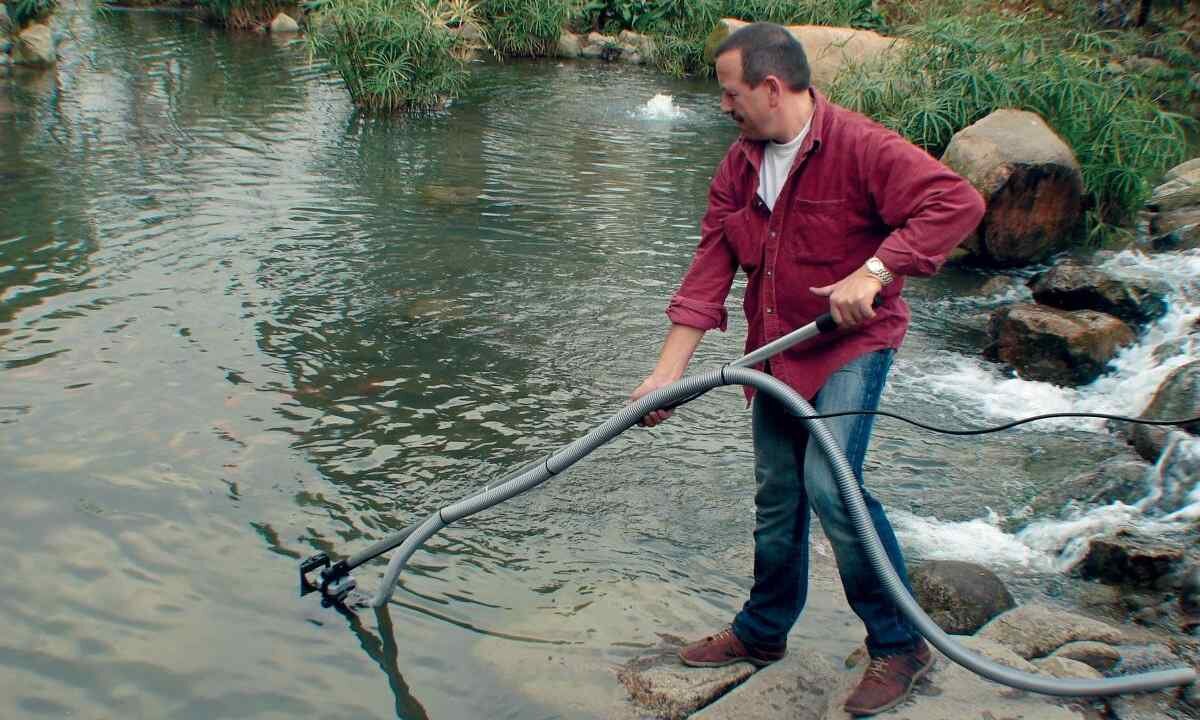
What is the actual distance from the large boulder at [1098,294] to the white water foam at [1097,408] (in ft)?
0.41

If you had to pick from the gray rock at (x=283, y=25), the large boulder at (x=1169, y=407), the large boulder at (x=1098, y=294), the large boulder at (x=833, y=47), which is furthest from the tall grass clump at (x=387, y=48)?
the large boulder at (x=1169, y=407)

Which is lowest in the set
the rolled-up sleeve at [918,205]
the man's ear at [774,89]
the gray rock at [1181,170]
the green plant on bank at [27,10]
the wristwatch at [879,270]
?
the gray rock at [1181,170]

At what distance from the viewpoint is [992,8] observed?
44.1 feet

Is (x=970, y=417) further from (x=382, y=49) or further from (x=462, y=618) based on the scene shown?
(x=382, y=49)

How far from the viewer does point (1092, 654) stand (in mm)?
3459

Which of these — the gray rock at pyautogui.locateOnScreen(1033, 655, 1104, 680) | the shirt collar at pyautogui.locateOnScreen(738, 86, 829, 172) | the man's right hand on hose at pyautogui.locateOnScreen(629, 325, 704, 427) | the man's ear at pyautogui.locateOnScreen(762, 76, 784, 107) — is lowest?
the gray rock at pyautogui.locateOnScreen(1033, 655, 1104, 680)

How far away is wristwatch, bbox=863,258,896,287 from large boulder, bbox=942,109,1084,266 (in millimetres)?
6220

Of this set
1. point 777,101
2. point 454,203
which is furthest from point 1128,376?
point 454,203

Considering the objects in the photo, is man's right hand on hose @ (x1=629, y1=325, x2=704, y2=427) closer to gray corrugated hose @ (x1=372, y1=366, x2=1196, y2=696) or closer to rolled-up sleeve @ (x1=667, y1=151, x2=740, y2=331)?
rolled-up sleeve @ (x1=667, y1=151, x2=740, y2=331)

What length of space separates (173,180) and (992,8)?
993 centimetres

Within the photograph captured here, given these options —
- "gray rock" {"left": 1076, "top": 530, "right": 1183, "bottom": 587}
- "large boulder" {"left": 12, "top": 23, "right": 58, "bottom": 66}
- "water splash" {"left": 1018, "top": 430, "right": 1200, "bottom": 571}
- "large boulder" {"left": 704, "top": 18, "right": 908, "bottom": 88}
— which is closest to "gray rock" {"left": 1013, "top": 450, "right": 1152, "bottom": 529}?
"water splash" {"left": 1018, "top": 430, "right": 1200, "bottom": 571}

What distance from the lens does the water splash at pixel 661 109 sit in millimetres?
14047

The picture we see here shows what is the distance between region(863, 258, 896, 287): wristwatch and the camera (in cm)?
278

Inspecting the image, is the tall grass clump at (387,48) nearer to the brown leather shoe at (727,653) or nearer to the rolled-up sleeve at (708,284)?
the rolled-up sleeve at (708,284)
